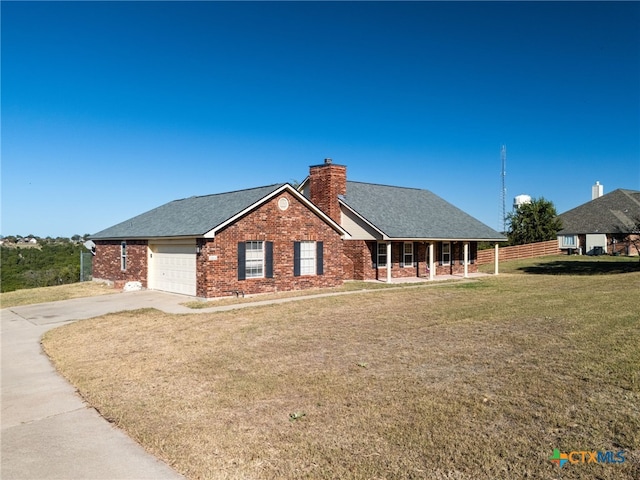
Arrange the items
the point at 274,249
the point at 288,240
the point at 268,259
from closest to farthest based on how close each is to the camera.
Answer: the point at 268,259 → the point at 274,249 → the point at 288,240

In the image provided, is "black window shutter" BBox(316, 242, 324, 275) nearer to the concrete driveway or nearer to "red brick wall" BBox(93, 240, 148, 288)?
"red brick wall" BBox(93, 240, 148, 288)

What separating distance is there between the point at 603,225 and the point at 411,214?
28.7 m

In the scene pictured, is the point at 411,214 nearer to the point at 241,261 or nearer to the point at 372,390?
the point at 241,261

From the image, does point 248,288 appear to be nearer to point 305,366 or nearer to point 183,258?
point 183,258

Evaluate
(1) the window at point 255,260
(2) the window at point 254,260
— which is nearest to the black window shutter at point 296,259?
(1) the window at point 255,260

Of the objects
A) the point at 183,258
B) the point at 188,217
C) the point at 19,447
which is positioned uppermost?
the point at 188,217

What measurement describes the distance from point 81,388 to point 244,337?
153 inches

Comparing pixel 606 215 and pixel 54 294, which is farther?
pixel 606 215

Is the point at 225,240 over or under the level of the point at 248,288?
over

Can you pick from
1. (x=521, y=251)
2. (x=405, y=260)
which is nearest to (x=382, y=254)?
(x=405, y=260)

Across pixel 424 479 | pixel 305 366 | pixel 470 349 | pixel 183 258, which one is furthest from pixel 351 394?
pixel 183 258

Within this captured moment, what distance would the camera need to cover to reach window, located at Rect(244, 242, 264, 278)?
757 inches

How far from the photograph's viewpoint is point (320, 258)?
71.3 ft

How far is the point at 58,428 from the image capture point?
598 cm
